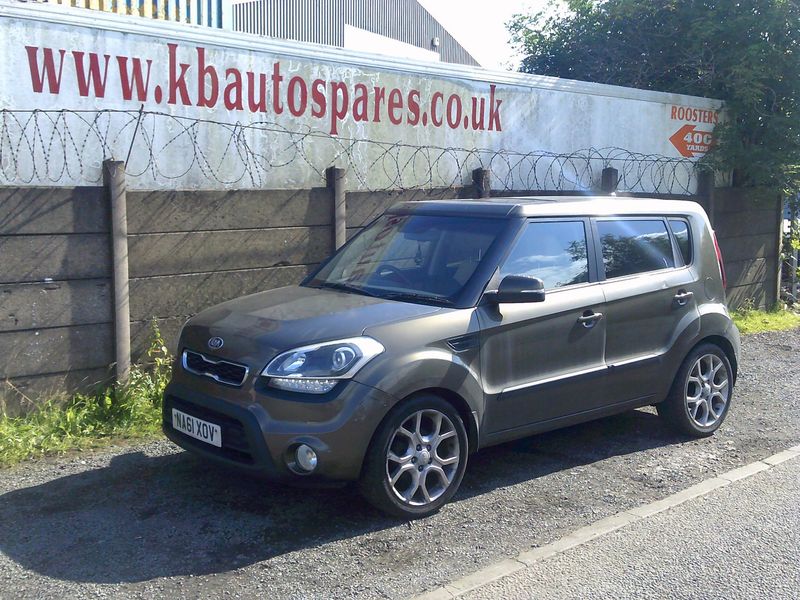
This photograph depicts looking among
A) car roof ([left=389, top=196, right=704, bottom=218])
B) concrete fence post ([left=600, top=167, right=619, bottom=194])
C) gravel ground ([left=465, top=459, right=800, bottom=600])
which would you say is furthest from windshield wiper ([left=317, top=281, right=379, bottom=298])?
concrete fence post ([left=600, top=167, right=619, bottom=194])

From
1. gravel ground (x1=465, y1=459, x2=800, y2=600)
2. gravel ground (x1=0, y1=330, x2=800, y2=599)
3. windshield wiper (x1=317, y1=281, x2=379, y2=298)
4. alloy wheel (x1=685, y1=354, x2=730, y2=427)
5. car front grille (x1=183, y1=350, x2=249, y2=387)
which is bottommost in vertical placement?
gravel ground (x1=465, y1=459, x2=800, y2=600)

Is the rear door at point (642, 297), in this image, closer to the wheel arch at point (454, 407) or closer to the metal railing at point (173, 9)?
the wheel arch at point (454, 407)

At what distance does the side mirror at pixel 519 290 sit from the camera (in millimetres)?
5426

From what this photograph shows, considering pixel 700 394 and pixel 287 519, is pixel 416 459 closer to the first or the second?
pixel 287 519

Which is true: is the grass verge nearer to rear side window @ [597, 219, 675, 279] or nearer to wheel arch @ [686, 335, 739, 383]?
wheel arch @ [686, 335, 739, 383]

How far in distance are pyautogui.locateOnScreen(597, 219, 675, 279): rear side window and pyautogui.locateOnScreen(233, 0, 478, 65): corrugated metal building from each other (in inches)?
591

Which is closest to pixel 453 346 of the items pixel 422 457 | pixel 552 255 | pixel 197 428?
pixel 422 457

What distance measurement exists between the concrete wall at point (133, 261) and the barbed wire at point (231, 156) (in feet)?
1.05

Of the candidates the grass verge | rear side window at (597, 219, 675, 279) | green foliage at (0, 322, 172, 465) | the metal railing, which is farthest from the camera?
the grass verge

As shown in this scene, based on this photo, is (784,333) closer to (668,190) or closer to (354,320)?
(668,190)

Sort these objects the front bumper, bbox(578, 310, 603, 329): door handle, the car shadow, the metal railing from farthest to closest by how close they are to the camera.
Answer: the metal railing, bbox(578, 310, 603, 329): door handle, the front bumper, the car shadow

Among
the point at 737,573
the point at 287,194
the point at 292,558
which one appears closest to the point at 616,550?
the point at 737,573

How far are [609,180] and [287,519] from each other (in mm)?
7555

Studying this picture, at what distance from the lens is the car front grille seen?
5.08 m
